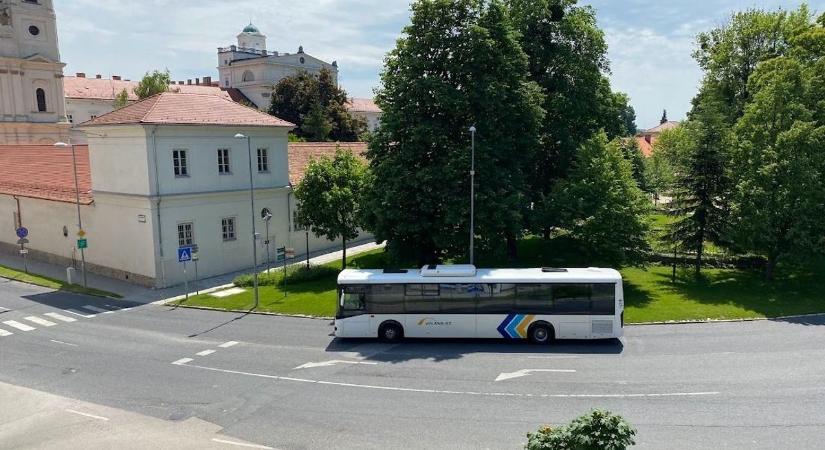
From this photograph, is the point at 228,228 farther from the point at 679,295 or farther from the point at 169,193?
the point at 679,295

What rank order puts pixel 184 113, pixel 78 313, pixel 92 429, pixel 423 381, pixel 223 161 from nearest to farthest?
pixel 92 429 < pixel 423 381 < pixel 78 313 < pixel 184 113 < pixel 223 161

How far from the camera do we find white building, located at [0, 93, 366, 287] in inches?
1251

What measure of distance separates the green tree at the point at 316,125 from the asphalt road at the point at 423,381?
41.8 m

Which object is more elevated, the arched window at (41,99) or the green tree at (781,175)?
the arched window at (41,99)

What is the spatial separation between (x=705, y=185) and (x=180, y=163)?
2669cm

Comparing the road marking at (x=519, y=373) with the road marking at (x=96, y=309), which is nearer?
the road marking at (x=519, y=373)

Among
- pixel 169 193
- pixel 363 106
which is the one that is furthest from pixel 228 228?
pixel 363 106

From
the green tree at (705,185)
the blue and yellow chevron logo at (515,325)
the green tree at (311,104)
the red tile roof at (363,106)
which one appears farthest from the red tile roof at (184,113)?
the red tile roof at (363,106)

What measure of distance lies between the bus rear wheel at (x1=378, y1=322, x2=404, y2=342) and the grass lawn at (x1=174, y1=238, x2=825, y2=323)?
434 cm

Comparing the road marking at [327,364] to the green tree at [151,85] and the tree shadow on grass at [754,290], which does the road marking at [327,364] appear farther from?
the green tree at [151,85]

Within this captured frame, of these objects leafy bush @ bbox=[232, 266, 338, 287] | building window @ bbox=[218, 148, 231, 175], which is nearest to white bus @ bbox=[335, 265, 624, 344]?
leafy bush @ bbox=[232, 266, 338, 287]

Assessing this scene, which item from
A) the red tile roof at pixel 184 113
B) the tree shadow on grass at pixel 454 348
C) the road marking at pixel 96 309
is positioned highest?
the red tile roof at pixel 184 113

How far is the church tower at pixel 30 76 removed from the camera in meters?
68.8

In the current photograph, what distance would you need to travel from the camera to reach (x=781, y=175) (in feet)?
91.5
